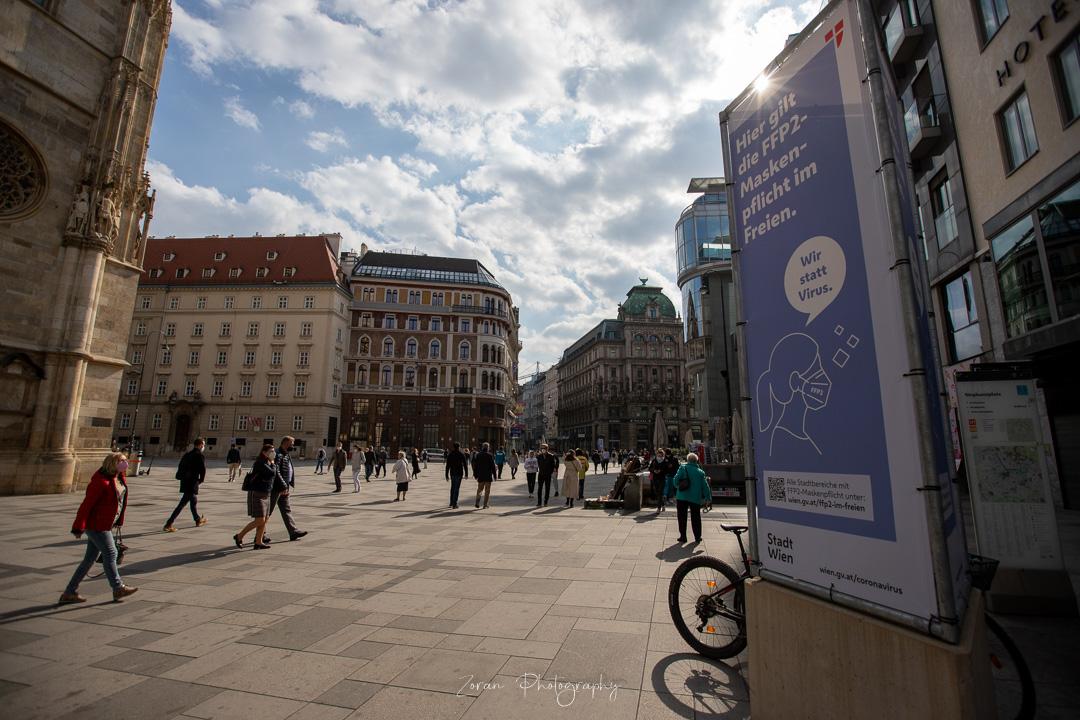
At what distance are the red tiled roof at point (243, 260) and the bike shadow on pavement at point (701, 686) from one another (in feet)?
181

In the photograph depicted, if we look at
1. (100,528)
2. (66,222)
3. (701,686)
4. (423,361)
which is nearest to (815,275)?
A: (701,686)

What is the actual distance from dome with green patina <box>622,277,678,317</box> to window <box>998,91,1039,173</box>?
3015 inches

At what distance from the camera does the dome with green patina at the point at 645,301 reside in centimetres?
9131

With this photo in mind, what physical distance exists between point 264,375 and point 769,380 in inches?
2210

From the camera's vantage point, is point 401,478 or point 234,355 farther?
point 234,355

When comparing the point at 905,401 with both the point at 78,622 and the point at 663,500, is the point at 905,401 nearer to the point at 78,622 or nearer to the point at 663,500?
the point at 78,622

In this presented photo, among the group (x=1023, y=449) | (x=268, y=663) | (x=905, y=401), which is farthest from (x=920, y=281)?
(x=268, y=663)

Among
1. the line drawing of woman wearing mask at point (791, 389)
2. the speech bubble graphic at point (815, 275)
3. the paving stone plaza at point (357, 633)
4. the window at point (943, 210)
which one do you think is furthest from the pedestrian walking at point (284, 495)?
the window at point (943, 210)

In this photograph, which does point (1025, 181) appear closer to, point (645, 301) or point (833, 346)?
point (833, 346)

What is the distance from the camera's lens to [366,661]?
419 cm

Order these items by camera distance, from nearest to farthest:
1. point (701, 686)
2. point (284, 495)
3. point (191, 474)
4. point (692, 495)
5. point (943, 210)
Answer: point (701, 686)
point (692, 495)
point (284, 495)
point (191, 474)
point (943, 210)

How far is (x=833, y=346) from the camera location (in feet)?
9.52

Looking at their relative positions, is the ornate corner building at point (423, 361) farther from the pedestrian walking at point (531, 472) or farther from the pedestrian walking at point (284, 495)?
the pedestrian walking at point (284, 495)

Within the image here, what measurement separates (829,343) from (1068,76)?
1507cm
